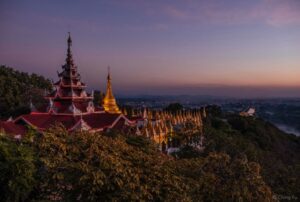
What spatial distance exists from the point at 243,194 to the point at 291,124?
158499 millimetres

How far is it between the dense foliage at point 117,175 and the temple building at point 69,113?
20.7 m

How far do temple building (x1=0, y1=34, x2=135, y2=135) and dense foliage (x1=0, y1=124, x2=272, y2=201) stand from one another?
20.7 m

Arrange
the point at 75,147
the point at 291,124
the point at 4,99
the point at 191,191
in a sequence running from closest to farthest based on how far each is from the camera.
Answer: the point at 191,191 → the point at 75,147 → the point at 4,99 → the point at 291,124

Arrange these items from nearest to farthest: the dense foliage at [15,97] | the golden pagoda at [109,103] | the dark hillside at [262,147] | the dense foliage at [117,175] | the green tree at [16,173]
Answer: the dense foliage at [117,175] → the green tree at [16,173] → the dark hillside at [262,147] → the golden pagoda at [109,103] → the dense foliage at [15,97]

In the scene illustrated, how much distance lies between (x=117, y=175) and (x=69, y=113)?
26.3 metres

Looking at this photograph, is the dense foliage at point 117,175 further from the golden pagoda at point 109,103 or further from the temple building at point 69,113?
the golden pagoda at point 109,103

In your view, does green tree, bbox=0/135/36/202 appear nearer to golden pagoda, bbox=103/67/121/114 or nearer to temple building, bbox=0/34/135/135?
temple building, bbox=0/34/135/135

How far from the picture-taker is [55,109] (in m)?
37.0

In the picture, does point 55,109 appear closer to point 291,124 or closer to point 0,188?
point 0,188

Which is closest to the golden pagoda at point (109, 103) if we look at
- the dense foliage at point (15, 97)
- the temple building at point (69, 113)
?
the temple building at point (69, 113)

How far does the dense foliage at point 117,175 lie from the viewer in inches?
426

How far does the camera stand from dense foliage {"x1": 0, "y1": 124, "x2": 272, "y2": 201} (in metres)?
10.8

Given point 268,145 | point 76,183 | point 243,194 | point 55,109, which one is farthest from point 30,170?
point 268,145

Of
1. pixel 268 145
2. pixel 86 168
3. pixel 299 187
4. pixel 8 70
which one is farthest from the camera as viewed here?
pixel 8 70
